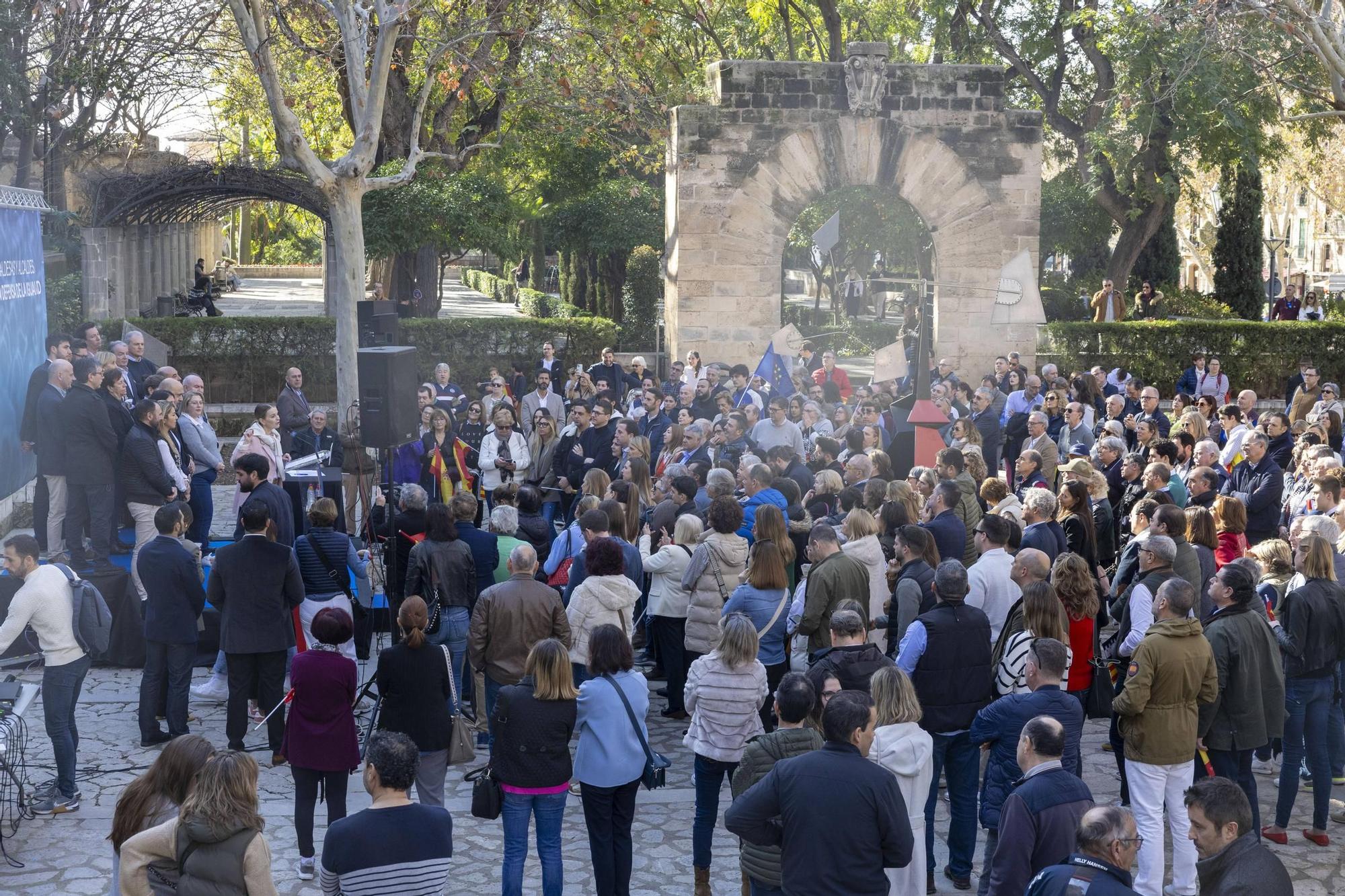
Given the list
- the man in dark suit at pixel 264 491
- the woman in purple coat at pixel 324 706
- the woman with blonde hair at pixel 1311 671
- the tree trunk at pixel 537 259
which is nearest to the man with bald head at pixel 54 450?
the man in dark suit at pixel 264 491

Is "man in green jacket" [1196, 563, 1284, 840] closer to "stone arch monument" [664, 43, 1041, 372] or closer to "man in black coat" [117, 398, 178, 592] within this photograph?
"man in black coat" [117, 398, 178, 592]

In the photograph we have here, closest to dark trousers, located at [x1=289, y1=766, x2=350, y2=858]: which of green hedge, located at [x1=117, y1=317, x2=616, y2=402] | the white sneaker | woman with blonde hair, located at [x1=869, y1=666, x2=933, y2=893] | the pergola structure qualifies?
woman with blonde hair, located at [x1=869, y1=666, x2=933, y2=893]

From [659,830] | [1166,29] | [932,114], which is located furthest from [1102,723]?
[1166,29]

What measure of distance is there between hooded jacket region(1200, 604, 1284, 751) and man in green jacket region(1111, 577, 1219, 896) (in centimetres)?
22

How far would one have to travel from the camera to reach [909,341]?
76.0 feet

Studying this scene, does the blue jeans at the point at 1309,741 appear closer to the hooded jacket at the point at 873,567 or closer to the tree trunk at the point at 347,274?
the hooded jacket at the point at 873,567

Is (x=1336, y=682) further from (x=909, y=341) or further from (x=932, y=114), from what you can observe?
(x=909, y=341)

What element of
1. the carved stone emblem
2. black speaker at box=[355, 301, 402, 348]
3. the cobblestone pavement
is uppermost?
the carved stone emblem

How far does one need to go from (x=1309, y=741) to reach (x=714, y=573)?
355 cm

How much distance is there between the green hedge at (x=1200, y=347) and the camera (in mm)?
22641

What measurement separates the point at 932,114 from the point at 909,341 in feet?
14.9

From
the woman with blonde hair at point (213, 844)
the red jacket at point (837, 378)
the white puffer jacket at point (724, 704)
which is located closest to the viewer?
the woman with blonde hair at point (213, 844)

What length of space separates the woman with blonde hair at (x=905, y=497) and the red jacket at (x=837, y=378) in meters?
7.74

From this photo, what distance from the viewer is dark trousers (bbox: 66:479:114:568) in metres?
11.2
